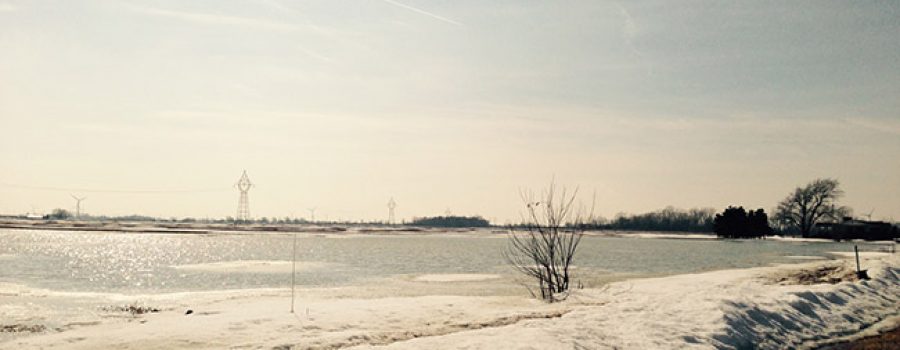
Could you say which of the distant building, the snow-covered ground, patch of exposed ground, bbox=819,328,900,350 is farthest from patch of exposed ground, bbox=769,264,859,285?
the distant building

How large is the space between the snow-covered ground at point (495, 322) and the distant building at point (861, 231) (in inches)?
4115

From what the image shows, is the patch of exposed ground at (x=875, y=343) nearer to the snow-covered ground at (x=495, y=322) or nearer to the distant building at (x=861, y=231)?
the snow-covered ground at (x=495, y=322)

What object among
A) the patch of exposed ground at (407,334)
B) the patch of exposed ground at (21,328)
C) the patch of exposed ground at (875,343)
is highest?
the patch of exposed ground at (21,328)

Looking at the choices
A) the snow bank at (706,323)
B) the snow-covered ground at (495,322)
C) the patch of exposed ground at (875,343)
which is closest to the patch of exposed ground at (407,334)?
the snow-covered ground at (495,322)

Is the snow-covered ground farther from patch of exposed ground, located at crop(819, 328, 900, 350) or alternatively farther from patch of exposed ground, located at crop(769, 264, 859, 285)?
patch of exposed ground, located at crop(769, 264, 859, 285)

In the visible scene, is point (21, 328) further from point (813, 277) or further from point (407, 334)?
point (813, 277)

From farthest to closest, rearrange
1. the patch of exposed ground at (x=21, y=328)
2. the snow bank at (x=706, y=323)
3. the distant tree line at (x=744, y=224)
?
the distant tree line at (x=744, y=224) < the patch of exposed ground at (x=21, y=328) < the snow bank at (x=706, y=323)

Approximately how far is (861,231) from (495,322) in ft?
395

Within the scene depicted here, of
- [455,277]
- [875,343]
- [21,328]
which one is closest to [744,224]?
[455,277]

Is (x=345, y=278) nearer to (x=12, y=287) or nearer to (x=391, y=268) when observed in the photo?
(x=391, y=268)

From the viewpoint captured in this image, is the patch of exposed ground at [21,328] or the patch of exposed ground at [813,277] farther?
the patch of exposed ground at [813,277]

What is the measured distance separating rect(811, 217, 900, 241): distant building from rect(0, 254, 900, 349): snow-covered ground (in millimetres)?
104511

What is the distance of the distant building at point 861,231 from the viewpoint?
107812 millimetres

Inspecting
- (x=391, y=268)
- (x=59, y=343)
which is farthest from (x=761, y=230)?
(x=59, y=343)
